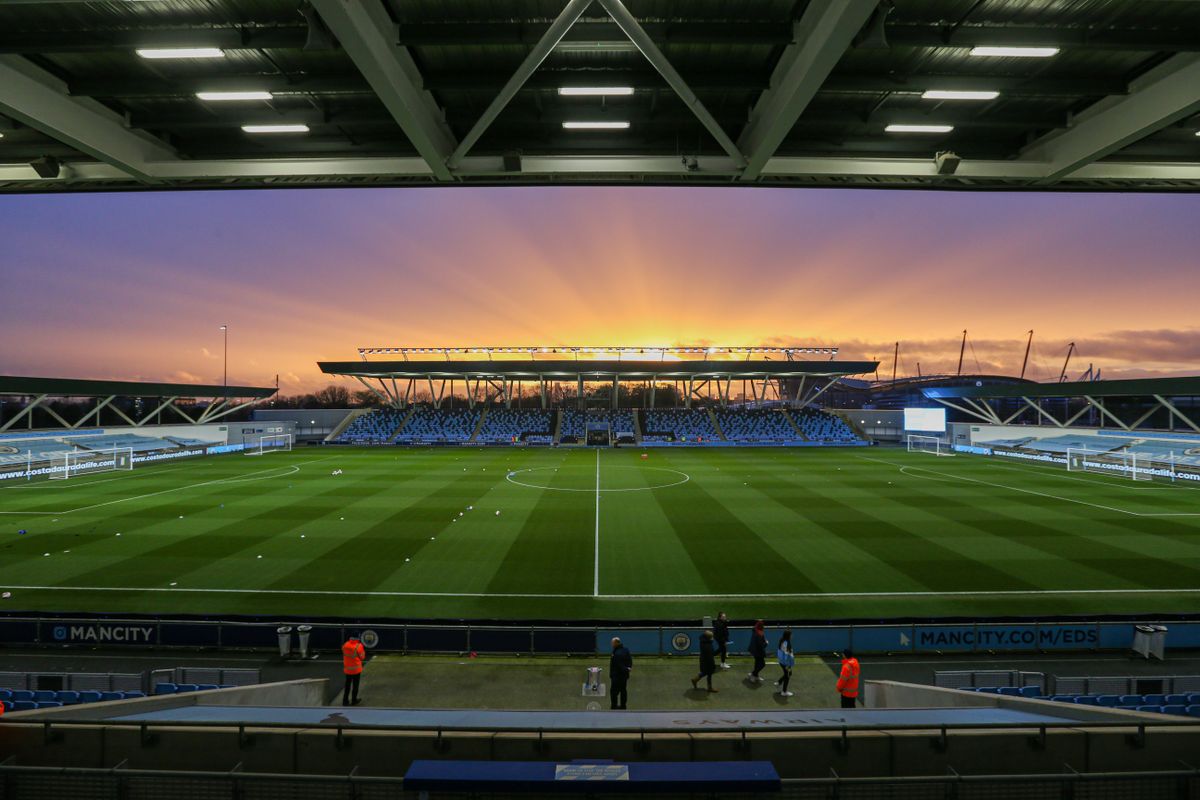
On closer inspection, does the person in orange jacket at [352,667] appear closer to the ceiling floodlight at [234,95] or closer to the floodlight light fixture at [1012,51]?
the ceiling floodlight at [234,95]

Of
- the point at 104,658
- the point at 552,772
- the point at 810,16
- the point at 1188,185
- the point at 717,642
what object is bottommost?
the point at 104,658

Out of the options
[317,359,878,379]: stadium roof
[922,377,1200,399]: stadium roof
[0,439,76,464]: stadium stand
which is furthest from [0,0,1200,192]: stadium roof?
[317,359,878,379]: stadium roof

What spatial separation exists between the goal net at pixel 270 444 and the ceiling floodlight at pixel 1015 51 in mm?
67080

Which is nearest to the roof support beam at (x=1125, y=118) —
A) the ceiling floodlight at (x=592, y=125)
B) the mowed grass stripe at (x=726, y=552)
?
the ceiling floodlight at (x=592, y=125)

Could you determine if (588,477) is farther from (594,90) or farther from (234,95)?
(234,95)

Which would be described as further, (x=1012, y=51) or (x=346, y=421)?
(x=346, y=421)

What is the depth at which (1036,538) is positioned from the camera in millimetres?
23438

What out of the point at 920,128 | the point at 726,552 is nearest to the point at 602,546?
the point at 726,552

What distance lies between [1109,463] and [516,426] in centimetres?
6111

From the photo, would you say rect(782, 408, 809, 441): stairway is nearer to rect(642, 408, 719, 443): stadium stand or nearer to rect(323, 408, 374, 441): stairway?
rect(642, 408, 719, 443): stadium stand

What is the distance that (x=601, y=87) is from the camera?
20.8ft

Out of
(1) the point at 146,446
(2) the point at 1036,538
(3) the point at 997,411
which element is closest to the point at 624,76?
(2) the point at 1036,538

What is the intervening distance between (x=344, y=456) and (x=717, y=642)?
51.9 meters

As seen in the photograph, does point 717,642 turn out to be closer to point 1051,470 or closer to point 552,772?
point 552,772
